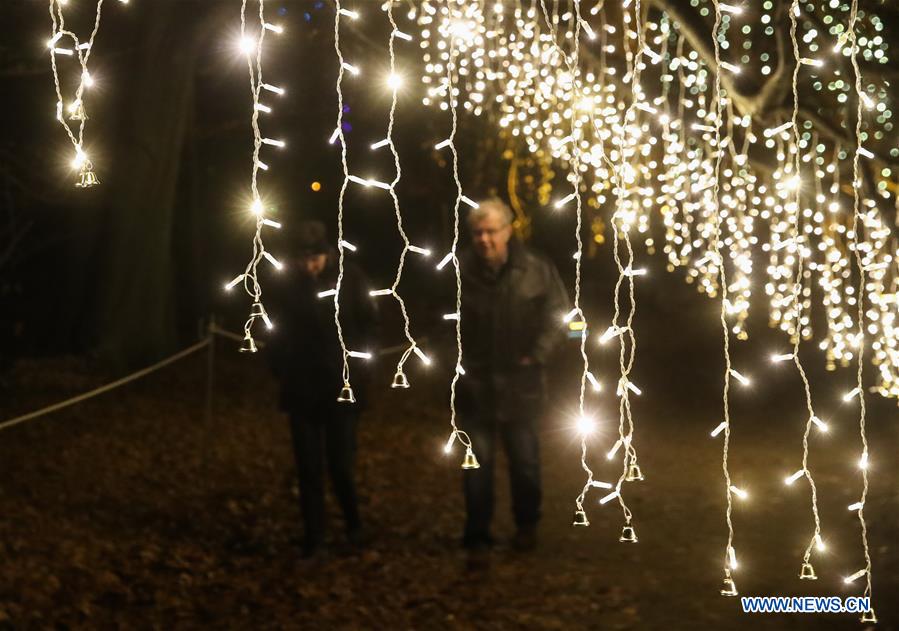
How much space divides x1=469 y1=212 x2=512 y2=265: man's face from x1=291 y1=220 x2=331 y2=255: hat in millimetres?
881

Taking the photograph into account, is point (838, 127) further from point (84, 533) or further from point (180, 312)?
point (180, 312)

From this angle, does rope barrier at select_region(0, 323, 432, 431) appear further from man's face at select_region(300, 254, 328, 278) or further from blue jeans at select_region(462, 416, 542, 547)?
blue jeans at select_region(462, 416, 542, 547)

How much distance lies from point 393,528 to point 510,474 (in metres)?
1.24

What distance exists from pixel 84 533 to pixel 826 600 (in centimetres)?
465

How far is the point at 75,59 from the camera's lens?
41.1 feet

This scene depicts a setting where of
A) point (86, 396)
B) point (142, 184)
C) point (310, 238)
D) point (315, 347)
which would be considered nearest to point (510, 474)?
point (315, 347)

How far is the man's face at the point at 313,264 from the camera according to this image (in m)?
5.98

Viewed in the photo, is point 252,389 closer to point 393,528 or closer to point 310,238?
point 393,528

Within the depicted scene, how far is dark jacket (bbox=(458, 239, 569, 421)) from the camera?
5.96 metres

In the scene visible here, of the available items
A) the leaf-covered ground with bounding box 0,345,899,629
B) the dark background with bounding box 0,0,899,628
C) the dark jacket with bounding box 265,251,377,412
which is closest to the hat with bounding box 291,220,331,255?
the dark jacket with bounding box 265,251,377,412

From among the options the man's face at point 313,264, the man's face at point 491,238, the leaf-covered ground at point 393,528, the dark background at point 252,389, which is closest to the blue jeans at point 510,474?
the leaf-covered ground at point 393,528

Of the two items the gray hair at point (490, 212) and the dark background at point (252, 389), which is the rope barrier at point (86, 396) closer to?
the dark background at point (252, 389)

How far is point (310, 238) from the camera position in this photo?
5926 mm

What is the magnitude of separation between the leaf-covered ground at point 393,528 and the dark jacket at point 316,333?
1086mm
